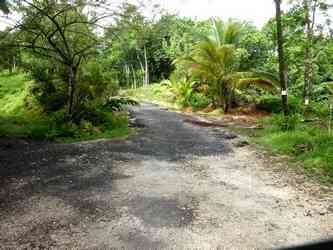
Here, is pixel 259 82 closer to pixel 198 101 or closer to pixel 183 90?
pixel 198 101

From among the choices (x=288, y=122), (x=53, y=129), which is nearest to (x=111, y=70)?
(x=53, y=129)

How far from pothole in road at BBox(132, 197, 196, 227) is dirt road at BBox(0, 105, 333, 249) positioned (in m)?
0.01

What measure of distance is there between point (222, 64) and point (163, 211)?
11.4 m

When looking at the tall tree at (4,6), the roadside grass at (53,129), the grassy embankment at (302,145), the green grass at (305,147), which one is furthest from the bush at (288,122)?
the tall tree at (4,6)

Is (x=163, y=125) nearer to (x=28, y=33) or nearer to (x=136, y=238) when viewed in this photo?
(x=28, y=33)

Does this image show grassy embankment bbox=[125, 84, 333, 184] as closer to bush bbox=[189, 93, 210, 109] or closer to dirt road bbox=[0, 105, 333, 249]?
dirt road bbox=[0, 105, 333, 249]

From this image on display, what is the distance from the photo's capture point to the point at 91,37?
30.7 ft

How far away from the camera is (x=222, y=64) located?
47.0 feet

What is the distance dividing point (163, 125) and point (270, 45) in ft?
46.7

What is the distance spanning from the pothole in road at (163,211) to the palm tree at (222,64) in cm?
1007

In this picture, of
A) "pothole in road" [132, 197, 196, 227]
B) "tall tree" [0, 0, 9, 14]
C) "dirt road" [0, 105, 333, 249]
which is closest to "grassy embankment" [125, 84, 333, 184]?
"dirt road" [0, 105, 333, 249]

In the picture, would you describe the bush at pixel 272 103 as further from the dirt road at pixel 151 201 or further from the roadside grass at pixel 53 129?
the dirt road at pixel 151 201

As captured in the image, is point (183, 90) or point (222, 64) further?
point (183, 90)

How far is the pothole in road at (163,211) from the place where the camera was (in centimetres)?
365
